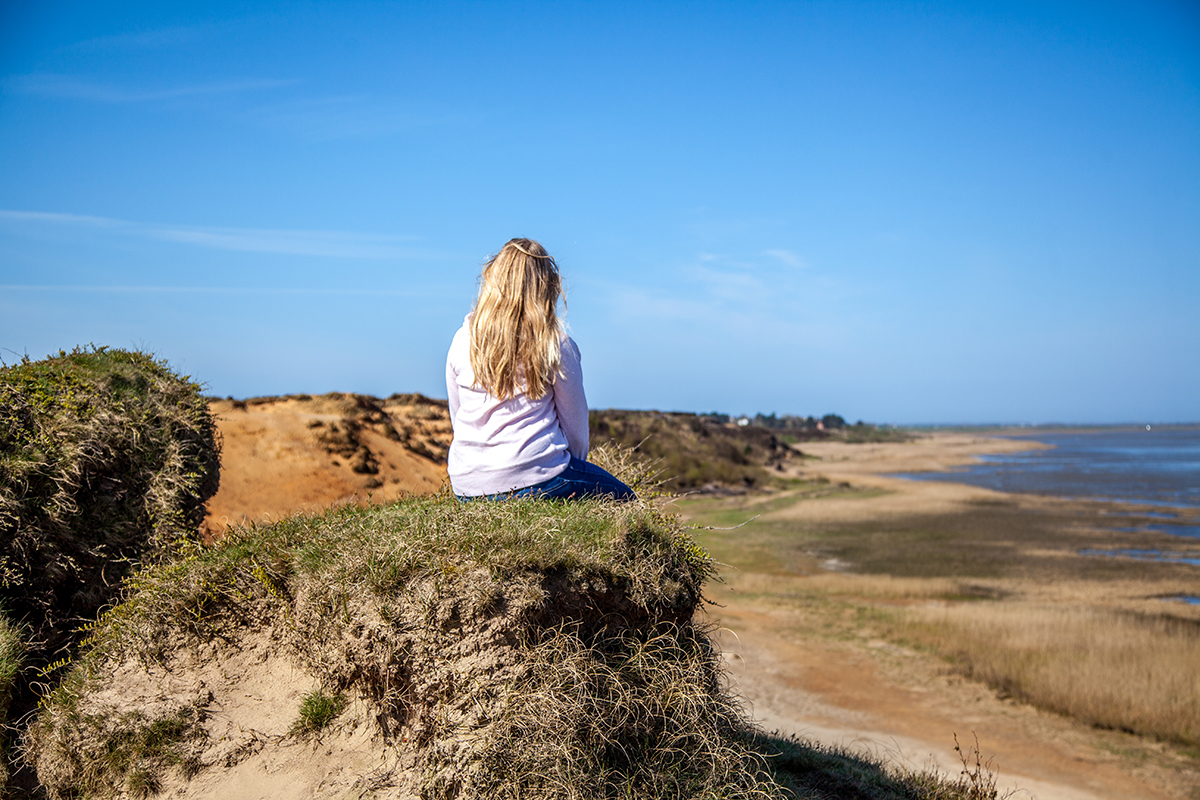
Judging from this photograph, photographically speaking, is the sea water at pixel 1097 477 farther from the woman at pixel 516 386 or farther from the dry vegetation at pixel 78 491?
the dry vegetation at pixel 78 491

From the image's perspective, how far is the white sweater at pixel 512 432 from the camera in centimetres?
443

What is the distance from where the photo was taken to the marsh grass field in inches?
419

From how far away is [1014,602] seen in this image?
16.3 m

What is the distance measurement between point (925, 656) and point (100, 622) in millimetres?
12146

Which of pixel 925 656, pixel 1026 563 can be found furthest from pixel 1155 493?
pixel 925 656

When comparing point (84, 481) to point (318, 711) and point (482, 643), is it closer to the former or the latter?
point (318, 711)

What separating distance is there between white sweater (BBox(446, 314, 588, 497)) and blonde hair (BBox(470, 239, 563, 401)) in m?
0.08

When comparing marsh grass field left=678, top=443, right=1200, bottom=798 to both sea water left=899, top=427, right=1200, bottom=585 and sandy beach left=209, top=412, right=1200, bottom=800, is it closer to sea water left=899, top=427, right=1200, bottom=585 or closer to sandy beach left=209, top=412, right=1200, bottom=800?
sandy beach left=209, top=412, right=1200, bottom=800

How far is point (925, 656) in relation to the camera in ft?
42.5

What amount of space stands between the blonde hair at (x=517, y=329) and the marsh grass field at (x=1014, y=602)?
4.53ft

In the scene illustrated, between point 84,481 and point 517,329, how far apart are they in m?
3.49

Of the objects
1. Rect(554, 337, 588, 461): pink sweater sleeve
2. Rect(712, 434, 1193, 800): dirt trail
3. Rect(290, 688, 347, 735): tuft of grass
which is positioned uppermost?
Rect(554, 337, 588, 461): pink sweater sleeve

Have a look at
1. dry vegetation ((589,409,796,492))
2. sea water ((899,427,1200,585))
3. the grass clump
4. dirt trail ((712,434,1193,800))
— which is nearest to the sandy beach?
dirt trail ((712,434,1193,800))

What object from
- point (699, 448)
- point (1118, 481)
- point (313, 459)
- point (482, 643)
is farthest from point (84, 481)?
point (1118, 481)
